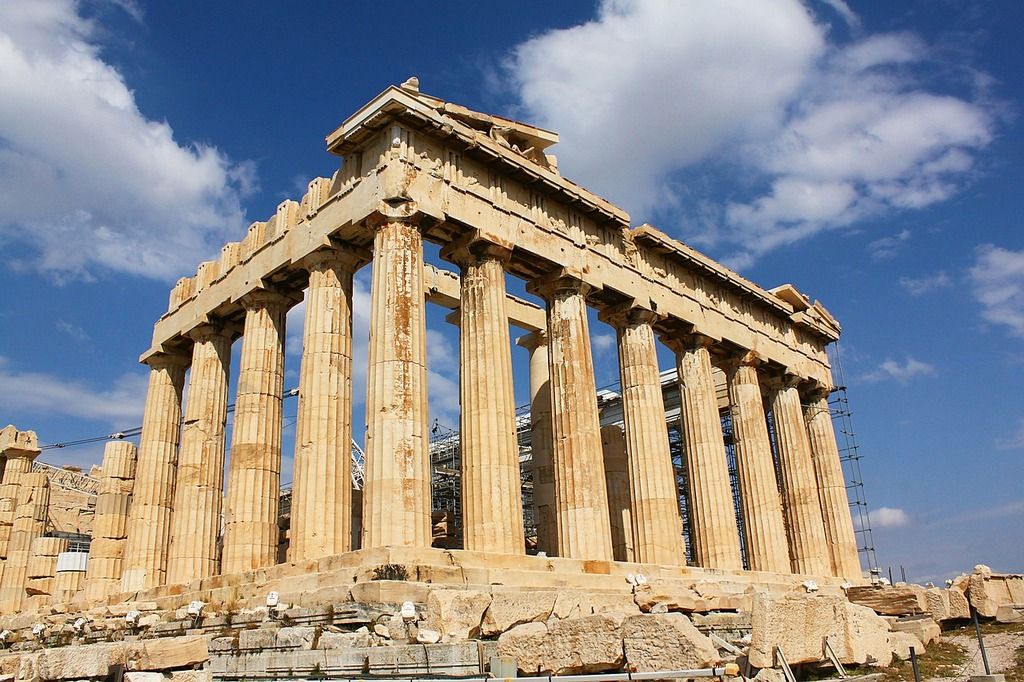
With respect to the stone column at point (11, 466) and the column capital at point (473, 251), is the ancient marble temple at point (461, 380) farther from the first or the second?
the stone column at point (11, 466)

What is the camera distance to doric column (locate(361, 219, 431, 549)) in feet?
57.2

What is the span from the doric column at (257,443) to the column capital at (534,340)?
9.11 m

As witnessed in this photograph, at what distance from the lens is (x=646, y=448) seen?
81.3 ft

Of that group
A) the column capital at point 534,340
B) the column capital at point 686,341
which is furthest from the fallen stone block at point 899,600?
the column capital at point 534,340

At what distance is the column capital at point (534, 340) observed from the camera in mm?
29859

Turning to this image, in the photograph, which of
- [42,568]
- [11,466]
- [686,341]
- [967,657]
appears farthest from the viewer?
[11,466]

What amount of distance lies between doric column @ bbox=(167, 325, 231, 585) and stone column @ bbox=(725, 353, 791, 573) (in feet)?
55.4

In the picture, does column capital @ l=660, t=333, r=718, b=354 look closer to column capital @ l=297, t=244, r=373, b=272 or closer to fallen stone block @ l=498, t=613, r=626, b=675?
column capital @ l=297, t=244, r=373, b=272

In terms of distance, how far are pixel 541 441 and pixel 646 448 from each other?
422cm

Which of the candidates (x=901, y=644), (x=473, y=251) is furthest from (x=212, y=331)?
(x=901, y=644)

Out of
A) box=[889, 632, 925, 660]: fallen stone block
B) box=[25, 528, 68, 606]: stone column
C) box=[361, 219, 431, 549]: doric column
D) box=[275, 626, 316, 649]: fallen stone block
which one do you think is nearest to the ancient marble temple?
box=[361, 219, 431, 549]: doric column

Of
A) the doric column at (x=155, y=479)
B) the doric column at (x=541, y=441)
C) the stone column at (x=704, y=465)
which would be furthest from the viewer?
the doric column at (x=541, y=441)

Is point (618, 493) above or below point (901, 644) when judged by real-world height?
above

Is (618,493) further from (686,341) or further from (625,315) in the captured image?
(625,315)
